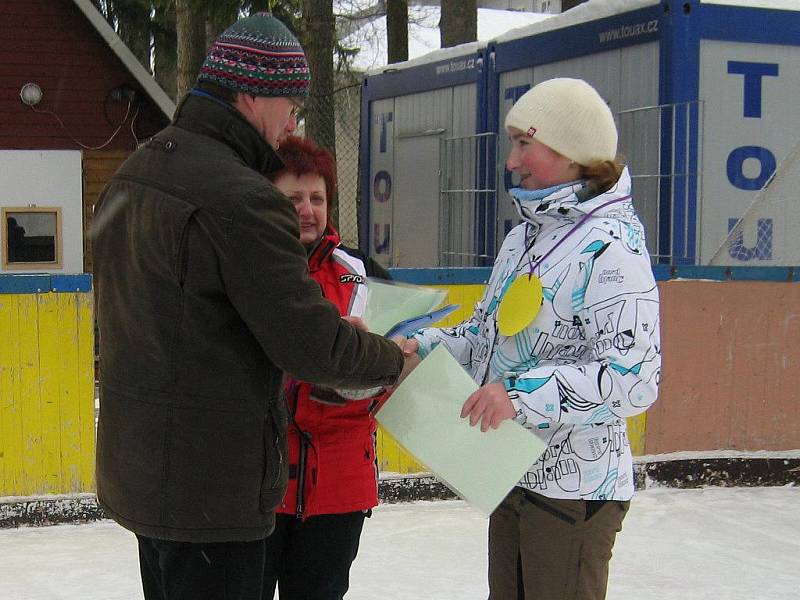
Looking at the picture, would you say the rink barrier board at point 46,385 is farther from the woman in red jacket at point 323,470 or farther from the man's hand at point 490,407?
the man's hand at point 490,407

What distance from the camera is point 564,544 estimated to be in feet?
7.68

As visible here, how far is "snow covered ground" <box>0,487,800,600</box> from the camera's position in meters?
4.25

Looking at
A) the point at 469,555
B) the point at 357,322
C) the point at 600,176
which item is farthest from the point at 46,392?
the point at 600,176

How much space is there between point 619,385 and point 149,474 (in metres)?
0.92

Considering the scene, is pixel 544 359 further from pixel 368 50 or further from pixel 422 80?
pixel 368 50

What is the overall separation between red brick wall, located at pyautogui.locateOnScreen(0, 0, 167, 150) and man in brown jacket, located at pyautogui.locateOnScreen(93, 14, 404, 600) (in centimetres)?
1269

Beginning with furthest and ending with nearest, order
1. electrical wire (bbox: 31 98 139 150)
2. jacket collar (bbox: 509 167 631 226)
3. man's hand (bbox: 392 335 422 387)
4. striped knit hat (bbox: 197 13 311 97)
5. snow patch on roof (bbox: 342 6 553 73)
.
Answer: snow patch on roof (bbox: 342 6 553 73), electrical wire (bbox: 31 98 139 150), man's hand (bbox: 392 335 422 387), jacket collar (bbox: 509 167 631 226), striped knit hat (bbox: 197 13 311 97)

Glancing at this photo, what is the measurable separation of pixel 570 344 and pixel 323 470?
0.70 meters

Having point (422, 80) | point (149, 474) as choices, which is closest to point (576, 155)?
point (149, 474)

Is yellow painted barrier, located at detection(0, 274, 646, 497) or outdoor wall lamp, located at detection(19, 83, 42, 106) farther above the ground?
outdoor wall lamp, located at detection(19, 83, 42, 106)

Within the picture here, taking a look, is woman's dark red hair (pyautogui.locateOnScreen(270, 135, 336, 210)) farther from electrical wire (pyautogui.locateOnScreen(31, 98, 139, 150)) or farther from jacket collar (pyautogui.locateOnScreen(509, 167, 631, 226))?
electrical wire (pyautogui.locateOnScreen(31, 98, 139, 150))

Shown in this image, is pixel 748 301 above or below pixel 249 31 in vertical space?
below

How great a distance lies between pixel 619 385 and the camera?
87.3 inches

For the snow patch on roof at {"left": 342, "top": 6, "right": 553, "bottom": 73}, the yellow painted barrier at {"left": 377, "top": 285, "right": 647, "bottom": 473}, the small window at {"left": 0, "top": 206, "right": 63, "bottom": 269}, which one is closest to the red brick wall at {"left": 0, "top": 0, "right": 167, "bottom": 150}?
the small window at {"left": 0, "top": 206, "right": 63, "bottom": 269}
